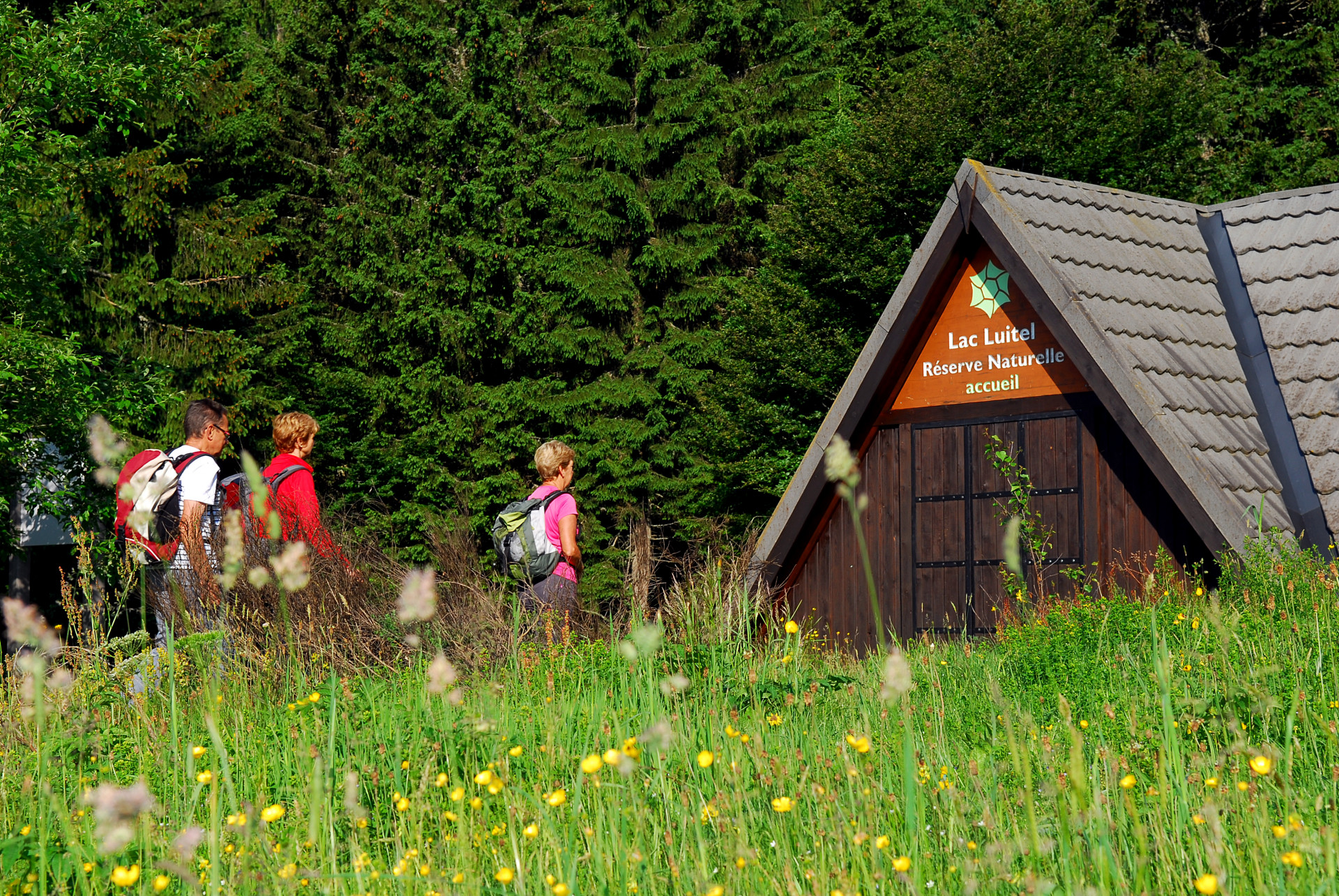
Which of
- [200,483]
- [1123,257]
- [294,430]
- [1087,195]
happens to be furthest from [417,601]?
[1087,195]

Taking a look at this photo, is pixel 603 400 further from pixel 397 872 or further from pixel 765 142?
pixel 397 872

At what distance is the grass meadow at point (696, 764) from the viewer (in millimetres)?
2637

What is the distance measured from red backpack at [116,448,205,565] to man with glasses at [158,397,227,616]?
32mm

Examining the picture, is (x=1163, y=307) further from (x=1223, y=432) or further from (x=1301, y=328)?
(x=1223, y=432)

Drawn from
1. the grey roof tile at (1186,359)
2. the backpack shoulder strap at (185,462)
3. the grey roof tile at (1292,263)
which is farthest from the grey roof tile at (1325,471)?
the backpack shoulder strap at (185,462)

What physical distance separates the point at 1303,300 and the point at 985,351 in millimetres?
2328

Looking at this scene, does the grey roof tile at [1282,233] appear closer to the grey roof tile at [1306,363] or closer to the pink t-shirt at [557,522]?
the grey roof tile at [1306,363]

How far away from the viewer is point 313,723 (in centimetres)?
493

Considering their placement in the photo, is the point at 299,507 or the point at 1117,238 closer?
the point at 299,507

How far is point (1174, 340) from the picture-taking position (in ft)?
29.9

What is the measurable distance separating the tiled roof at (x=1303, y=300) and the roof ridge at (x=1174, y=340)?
0.34 m

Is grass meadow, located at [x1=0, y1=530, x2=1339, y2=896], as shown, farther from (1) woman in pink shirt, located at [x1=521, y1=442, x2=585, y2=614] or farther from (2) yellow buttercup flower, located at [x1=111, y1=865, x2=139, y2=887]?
(1) woman in pink shirt, located at [x1=521, y1=442, x2=585, y2=614]

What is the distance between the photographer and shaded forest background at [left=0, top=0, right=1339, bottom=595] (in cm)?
2006

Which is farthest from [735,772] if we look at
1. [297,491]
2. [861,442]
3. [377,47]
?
[377,47]
